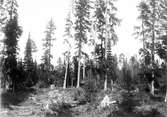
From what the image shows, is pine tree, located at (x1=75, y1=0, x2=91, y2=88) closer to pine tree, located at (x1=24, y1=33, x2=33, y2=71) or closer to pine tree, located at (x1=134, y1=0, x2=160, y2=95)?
pine tree, located at (x1=134, y1=0, x2=160, y2=95)

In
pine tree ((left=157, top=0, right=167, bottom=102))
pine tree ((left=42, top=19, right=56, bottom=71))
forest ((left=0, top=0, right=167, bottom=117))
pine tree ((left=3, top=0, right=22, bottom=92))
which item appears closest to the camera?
forest ((left=0, top=0, right=167, bottom=117))

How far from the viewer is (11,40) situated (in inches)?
1298

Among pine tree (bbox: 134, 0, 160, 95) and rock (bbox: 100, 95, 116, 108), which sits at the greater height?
pine tree (bbox: 134, 0, 160, 95)

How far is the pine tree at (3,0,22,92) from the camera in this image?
1247 inches

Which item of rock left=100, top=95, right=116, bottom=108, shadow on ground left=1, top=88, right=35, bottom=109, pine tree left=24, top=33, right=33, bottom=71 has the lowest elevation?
→ shadow on ground left=1, top=88, right=35, bottom=109

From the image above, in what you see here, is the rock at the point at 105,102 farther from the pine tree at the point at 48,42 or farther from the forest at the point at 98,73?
the pine tree at the point at 48,42

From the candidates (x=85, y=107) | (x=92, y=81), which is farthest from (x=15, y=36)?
(x=85, y=107)

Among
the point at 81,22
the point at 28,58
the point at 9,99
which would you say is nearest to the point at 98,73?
the point at 81,22

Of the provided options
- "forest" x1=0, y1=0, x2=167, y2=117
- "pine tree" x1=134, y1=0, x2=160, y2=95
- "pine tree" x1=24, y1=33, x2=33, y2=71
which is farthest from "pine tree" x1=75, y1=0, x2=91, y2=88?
"pine tree" x1=24, y1=33, x2=33, y2=71

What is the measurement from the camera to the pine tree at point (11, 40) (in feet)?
104

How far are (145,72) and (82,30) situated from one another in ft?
37.9

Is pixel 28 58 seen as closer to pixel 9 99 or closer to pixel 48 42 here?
pixel 48 42

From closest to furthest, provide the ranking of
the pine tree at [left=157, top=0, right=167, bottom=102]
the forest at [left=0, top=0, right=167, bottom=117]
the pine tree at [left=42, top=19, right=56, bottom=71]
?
1. the forest at [left=0, top=0, right=167, bottom=117]
2. the pine tree at [left=157, top=0, right=167, bottom=102]
3. the pine tree at [left=42, top=19, right=56, bottom=71]

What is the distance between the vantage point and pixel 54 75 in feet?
145
